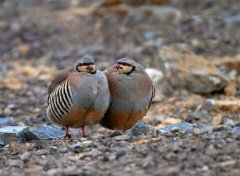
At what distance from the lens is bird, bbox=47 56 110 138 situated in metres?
6.21

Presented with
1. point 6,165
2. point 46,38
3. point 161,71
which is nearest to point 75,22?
point 46,38

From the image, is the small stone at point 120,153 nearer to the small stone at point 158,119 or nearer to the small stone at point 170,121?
the small stone at point 170,121

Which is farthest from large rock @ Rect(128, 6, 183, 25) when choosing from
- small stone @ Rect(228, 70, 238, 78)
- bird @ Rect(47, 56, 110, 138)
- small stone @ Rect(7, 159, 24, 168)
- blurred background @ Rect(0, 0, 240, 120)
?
small stone @ Rect(7, 159, 24, 168)

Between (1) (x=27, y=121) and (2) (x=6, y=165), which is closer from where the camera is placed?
(2) (x=6, y=165)

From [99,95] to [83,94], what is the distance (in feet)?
0.48

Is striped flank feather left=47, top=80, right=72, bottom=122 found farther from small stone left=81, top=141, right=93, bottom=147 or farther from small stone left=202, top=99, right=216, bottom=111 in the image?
small stone left=202, top=99, right=216, bottom=111

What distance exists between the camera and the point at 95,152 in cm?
534

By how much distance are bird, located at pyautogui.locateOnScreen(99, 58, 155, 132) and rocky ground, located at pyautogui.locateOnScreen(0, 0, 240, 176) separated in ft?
0.67

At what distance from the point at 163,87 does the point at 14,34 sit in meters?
5.14

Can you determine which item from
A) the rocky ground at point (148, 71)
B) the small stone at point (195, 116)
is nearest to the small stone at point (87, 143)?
the rocky ground at point (148, 71)

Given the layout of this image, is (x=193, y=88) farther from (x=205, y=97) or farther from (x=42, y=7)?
(x=42, y=7)

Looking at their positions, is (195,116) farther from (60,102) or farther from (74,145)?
(74,145)

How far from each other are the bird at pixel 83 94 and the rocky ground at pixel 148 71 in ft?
0.82

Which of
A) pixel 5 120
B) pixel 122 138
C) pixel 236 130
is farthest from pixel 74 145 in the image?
pixel 5 120
